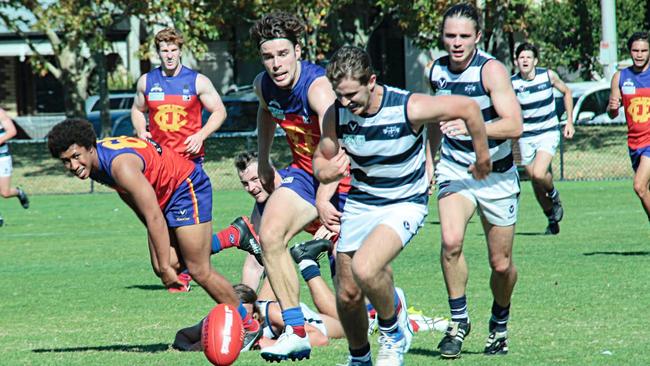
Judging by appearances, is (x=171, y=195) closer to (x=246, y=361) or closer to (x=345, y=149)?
(x=246, y=361)

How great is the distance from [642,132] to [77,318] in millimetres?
6298

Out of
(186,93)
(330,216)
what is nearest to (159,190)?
(330,216)

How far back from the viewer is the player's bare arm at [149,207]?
7.70 meters

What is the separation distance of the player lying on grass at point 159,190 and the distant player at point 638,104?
225 inches

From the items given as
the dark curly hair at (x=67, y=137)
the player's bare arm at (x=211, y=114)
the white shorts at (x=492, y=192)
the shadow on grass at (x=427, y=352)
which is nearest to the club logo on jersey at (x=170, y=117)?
the player's bare arm at (x=211, y=114)

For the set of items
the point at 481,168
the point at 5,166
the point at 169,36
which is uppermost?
the point at 169,36

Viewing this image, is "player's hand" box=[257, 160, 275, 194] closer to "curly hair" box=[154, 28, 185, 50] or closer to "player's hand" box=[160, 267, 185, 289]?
"player's hand" box=[160, 267, 185, 289]

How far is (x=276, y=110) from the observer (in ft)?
27.2

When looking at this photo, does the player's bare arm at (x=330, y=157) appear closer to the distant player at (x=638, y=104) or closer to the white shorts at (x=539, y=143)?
the distant player at (x=638, y=104)

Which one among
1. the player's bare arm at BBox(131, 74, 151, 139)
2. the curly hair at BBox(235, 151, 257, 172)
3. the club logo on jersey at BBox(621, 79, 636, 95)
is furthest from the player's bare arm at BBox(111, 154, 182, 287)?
the club logo on jersey at BBox(621, 79, 636, 95)

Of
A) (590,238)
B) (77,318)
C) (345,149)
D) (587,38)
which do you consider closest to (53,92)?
(587,38)

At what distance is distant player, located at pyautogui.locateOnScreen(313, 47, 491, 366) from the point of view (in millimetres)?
6637

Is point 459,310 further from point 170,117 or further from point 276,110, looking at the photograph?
point 170,117

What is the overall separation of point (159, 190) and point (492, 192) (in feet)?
7.38
